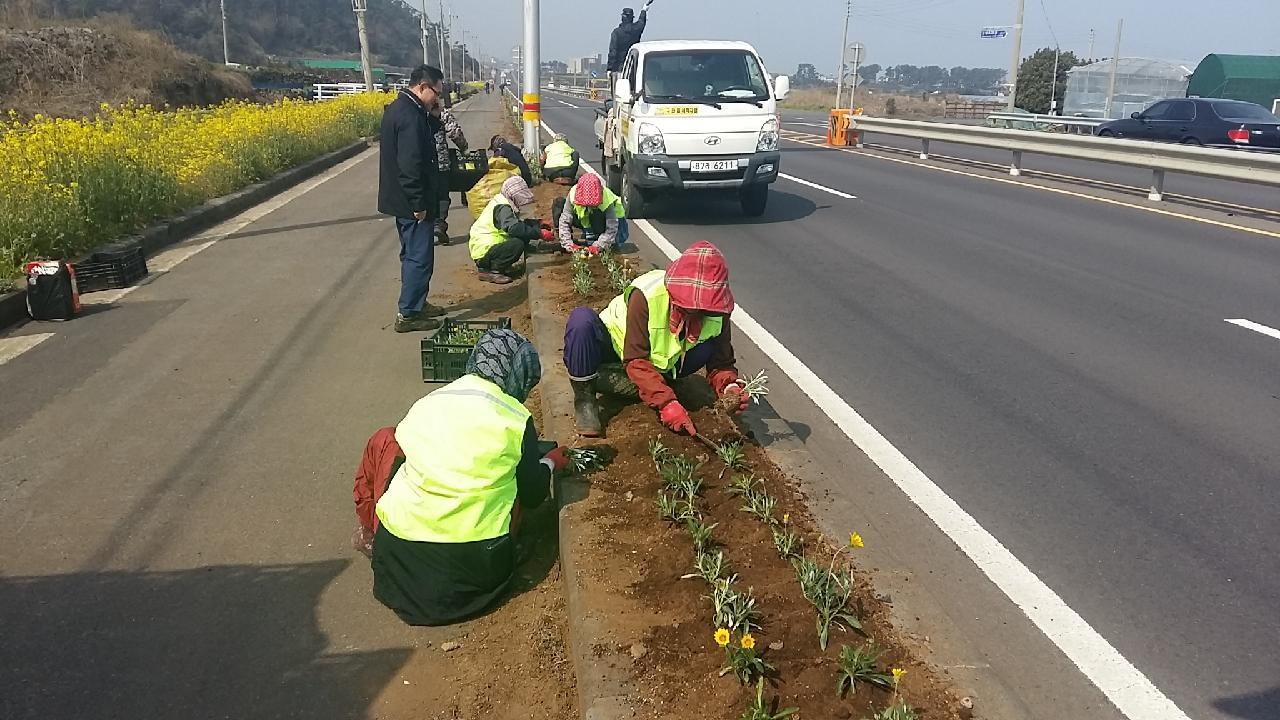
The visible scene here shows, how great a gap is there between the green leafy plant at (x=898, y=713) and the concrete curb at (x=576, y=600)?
69cm

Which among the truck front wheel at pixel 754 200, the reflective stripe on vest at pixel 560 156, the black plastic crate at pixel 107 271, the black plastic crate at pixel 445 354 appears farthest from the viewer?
the reflective stripe on vest at pixel 560 156

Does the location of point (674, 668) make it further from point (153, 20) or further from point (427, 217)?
point (153, 20)

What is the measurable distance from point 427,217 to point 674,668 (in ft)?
16.8

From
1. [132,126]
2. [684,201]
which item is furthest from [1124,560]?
[132,126]

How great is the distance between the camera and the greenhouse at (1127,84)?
40.9 m

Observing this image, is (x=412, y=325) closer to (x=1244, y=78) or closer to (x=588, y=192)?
(x=588, y=192)

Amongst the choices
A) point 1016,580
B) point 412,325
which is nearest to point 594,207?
point 412,325

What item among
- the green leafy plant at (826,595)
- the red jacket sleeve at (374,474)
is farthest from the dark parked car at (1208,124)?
the red jacket sleeve at (374,474)

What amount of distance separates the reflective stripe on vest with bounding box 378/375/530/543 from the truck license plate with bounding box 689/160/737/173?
8520mm

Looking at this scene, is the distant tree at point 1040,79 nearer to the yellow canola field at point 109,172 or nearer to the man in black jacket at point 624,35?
the man in black jacket at point 624,35

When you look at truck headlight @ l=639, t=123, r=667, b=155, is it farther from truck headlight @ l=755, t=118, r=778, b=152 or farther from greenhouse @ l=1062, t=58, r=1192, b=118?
greenhouse @ l=1062, t=58, r=1192, b=118

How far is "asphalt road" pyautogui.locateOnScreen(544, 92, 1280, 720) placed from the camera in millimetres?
3514

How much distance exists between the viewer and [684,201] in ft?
46.5

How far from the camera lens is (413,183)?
693 cm
